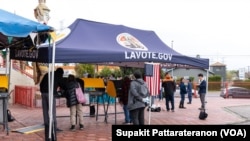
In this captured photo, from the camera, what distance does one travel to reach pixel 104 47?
9805 mm

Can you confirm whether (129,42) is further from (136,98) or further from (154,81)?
(136,98)

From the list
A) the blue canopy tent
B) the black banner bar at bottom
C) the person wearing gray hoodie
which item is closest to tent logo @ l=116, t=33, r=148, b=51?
the blue canopy tent

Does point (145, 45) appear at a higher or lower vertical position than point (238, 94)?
higher

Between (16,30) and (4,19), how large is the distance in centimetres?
39

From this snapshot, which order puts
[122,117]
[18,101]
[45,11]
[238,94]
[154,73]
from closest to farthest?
[154,73]
[45,11]
[122,117]
[18,101]
[238,94]

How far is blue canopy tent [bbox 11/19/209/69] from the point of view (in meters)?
8.80

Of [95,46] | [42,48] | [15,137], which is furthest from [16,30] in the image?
[15,137]

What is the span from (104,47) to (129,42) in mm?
1274

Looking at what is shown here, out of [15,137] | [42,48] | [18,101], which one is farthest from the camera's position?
[18,101]

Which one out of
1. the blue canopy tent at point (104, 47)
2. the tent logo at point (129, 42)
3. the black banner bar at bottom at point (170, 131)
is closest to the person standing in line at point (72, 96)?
the blue canopy tent at point (104, 47)

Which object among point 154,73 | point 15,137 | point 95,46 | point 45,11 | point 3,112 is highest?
point 45,11

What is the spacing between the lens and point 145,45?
11.3m

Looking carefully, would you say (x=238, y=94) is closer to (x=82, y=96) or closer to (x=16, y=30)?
(x=82, y=96)

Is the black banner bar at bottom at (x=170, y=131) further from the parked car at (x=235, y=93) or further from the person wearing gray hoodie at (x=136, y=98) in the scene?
the parked car at (x=235, y=93)
